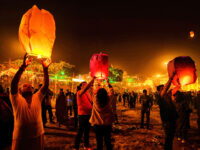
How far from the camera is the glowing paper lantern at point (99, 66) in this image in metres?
4.00

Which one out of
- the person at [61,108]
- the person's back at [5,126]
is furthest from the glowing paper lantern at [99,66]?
the person at [61,108]

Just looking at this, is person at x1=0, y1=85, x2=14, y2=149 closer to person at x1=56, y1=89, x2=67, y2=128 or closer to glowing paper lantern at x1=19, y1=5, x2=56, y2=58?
glowing paper lantern at x1=19, y1=5, x2=56, y2=58

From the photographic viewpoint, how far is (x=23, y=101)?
7.55 feet

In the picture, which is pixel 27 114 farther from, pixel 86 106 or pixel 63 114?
pixel 63 114

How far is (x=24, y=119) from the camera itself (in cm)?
224

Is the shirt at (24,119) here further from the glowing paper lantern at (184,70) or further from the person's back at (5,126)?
the glowing paper lantern at (184,70)

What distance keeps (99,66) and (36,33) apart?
1999 millimetres

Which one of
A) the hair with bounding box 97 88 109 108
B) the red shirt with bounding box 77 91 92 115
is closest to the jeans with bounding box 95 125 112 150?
the hair with bounding box 97 88 109 108

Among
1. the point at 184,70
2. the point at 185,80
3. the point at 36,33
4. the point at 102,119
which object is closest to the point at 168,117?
the point at 185,80

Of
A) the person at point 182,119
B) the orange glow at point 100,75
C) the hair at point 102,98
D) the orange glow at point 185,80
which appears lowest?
the person at point 182,119

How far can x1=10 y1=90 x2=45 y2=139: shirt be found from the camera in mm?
2195

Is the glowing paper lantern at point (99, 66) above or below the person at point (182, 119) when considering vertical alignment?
above

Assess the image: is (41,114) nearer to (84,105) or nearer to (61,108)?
(84,105)

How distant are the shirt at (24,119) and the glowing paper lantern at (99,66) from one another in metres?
2.02
